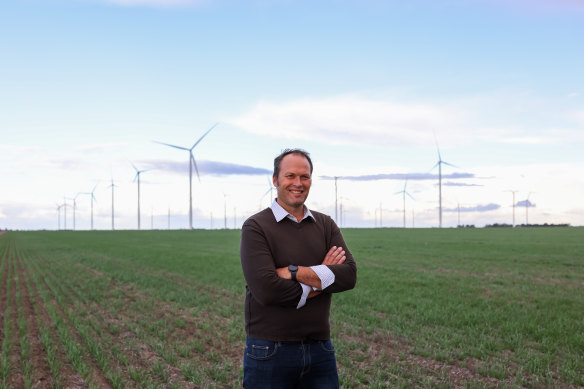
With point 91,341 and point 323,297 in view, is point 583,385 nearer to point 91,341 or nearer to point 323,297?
point 323,297

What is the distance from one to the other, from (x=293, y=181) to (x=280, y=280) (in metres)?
0.83

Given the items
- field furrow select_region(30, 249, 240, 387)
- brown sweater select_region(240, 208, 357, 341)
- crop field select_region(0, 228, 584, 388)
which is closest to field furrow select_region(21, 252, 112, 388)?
crop field select_region(0, 228, 584, 388)

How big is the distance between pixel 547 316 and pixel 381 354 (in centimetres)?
Answer: 645

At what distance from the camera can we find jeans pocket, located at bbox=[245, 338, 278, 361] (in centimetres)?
393

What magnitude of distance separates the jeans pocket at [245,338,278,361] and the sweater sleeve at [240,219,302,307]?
0.31m

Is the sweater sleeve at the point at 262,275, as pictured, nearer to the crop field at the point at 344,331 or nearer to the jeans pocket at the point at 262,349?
the jeans pocket at the point at 262,349

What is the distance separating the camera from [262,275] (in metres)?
4.01

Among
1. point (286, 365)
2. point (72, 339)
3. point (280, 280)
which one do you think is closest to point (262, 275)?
point (280, 280)

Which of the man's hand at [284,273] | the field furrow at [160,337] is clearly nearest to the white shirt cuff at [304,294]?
the man's hand at [284,273]

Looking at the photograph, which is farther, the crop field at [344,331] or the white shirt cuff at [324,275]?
the crop field at [344,331]

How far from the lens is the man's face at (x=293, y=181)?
4168 millimetres

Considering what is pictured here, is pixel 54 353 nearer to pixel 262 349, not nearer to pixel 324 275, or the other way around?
pixel 262 349

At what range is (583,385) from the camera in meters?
8.52

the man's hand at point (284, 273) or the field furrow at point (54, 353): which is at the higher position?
the man's hand at point (284, 273)
